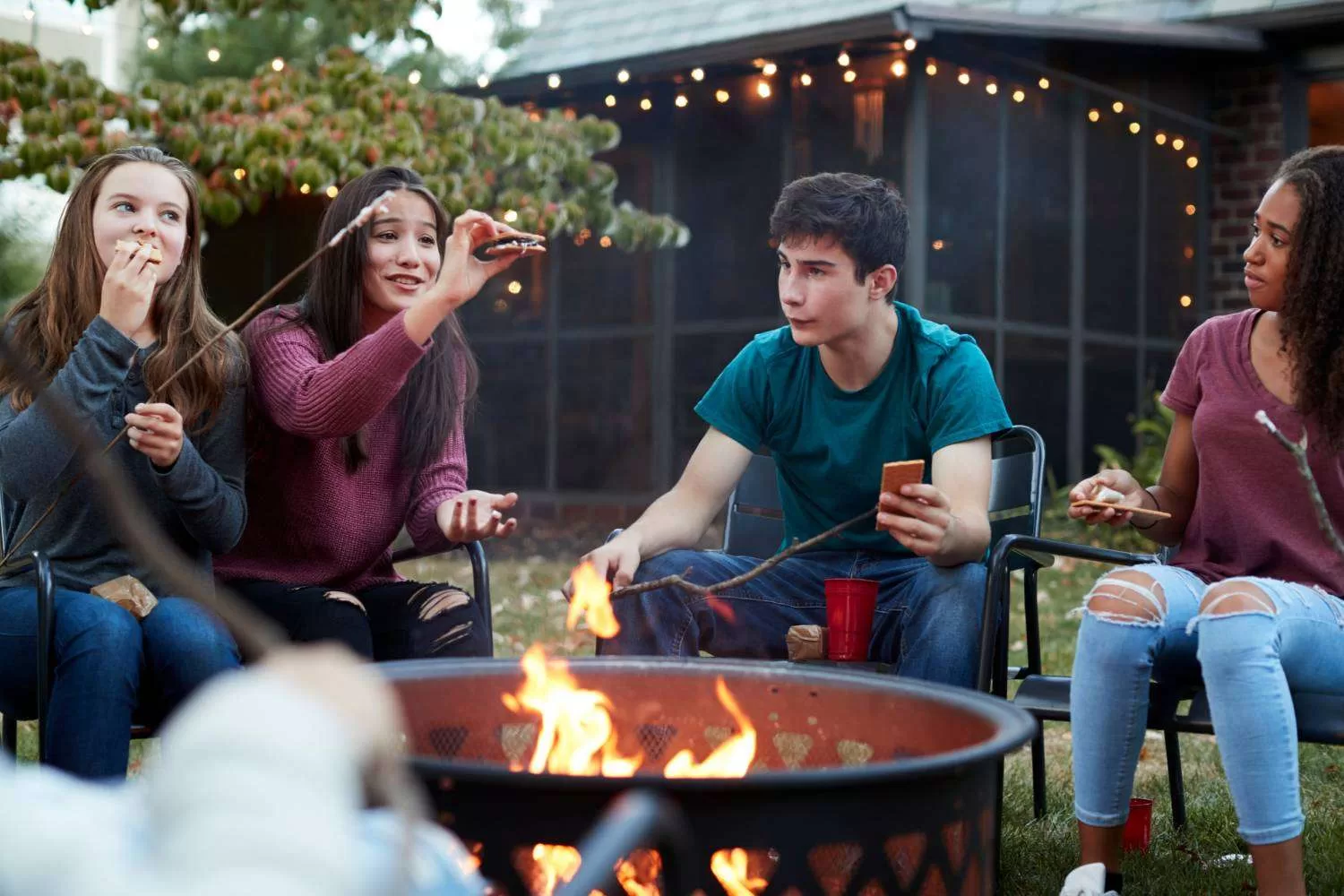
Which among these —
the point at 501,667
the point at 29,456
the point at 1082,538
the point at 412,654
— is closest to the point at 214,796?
the point at 501,667

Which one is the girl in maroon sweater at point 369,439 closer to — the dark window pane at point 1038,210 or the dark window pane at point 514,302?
the dark window pane at point 1038,210

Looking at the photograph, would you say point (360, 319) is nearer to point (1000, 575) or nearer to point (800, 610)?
point (800, 610)

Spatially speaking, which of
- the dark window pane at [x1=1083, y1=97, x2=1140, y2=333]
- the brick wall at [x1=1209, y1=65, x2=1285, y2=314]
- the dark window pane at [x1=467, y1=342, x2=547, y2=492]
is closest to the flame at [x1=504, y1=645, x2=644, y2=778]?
the dark window pane at [x1=1083, y1=97, x2=1140, y2=333]

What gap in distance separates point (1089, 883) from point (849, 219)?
1338mm

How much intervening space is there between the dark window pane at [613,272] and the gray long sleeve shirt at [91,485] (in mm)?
6850

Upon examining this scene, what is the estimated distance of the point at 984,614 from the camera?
2.50 m

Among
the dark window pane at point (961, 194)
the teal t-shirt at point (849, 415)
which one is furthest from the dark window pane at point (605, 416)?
the teal t-shirt at point (849, 415)

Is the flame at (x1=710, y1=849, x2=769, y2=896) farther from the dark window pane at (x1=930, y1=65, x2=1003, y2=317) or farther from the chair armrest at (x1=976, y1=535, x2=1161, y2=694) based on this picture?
the dark window pane at (x1=930, y1=65, x2=1003, y2=317)

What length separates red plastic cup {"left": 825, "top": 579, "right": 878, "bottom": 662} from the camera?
264 cm

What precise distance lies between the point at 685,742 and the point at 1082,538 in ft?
21.8

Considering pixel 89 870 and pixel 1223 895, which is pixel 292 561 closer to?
pixel 1223 895

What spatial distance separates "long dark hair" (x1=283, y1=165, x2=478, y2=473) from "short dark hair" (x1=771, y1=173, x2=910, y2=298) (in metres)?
0.75

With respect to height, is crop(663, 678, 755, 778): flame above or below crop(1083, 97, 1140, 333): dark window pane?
below

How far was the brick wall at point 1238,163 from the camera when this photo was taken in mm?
8922
